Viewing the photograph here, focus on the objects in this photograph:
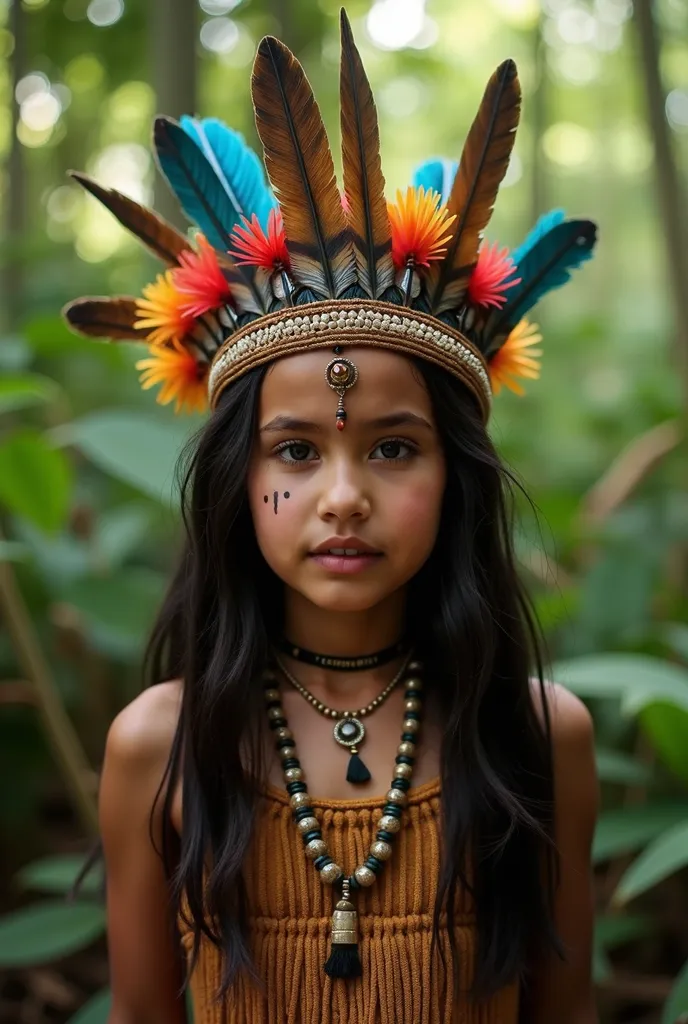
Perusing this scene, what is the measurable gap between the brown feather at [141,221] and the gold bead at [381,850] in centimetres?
78

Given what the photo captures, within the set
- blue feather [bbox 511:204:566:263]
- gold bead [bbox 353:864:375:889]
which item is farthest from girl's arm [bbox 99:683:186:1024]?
blue feather [bbox 511:204:566:263]

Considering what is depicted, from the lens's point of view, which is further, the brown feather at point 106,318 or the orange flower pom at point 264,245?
the brown feather at point 106,318

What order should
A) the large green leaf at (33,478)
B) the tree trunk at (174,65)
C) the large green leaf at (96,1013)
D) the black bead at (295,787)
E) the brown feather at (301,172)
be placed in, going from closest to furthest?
the brown feather at (301,172) < the black bead at (295,787) < the large green leaf at (96,1013) < the large green leaf at (33,478) < the tree trunk at (174,65)

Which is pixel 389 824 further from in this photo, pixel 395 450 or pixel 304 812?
pixel 395 450

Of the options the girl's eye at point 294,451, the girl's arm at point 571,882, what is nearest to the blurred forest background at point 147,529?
the girl's arm at point 571,882

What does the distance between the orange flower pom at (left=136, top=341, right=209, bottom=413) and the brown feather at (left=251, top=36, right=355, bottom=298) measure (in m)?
0.21

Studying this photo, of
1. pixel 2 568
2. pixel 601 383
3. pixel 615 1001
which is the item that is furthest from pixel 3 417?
pixel 601 383

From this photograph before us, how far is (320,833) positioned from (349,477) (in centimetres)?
42

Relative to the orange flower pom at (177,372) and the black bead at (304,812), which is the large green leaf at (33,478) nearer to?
the orange flower pom at (177,372)

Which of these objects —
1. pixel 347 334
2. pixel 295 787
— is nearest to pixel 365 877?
pixel 295 787

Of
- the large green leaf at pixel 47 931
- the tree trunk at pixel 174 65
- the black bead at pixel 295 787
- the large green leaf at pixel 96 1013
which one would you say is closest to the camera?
the black bead at pixel 295 787

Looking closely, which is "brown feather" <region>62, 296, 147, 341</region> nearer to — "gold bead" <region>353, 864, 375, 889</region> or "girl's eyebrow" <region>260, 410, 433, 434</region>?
"girl's eyebrow" <region>260, 410, 433, 434</region>

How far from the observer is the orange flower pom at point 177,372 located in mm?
1245

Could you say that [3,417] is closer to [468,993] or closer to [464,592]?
[464,592]
